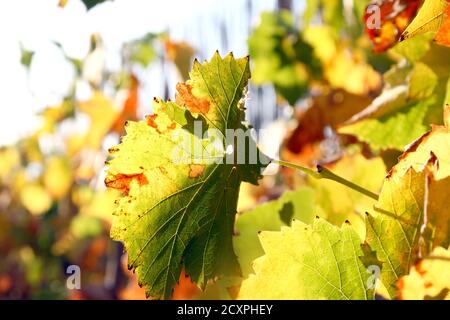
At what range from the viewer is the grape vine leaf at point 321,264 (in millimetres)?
555

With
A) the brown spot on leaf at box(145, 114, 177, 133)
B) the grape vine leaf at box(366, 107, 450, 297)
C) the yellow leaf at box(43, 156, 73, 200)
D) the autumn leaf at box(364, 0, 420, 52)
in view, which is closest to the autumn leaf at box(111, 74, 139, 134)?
the yellow leaf at box(43, 156, 73, 200)

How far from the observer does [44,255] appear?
10.2 feet

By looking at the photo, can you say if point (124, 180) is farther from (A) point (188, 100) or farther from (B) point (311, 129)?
(B) point (311, 129)

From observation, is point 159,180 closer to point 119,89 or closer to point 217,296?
point 217,296

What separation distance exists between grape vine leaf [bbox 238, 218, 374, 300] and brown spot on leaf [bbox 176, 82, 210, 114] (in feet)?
0.48

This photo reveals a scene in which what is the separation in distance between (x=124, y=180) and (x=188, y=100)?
3.7 inches

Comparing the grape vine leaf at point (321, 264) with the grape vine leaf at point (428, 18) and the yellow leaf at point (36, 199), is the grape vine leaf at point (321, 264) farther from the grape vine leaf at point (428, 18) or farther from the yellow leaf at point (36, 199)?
the yellow leaf at point (36, 199)

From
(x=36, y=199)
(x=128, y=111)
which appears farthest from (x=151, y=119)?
(x=36, y=199)

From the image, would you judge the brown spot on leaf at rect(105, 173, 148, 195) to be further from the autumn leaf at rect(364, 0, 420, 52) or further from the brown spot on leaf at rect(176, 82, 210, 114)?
the autumn leaf at rect(364, 0, 420, 52)

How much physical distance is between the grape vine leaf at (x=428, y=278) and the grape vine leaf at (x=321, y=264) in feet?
0.25

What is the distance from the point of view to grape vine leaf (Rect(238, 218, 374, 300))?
56 centimetres

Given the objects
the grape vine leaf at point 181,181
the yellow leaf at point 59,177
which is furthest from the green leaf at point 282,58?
the yellow leaf at point 59,177
